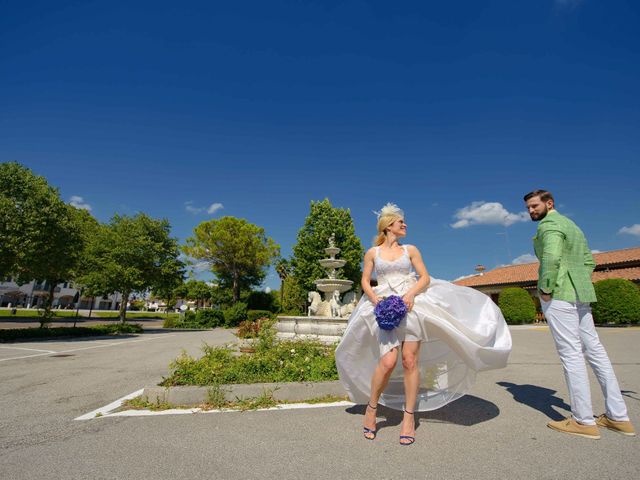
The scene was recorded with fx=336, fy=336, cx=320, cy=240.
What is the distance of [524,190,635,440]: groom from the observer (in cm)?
322

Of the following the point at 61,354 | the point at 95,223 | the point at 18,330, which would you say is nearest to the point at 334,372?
the point at 61,354

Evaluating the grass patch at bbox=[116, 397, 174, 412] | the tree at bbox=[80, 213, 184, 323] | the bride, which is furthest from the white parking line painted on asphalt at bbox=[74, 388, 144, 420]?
the tree at bbox=[80, 213, 184, 323]

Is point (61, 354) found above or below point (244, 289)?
below

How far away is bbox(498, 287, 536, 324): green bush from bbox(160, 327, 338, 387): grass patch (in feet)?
96.8

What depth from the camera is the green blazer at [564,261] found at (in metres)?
3.39

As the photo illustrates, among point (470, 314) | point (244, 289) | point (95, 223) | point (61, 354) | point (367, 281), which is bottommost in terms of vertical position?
point (61, 354)

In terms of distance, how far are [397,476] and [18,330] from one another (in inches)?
738

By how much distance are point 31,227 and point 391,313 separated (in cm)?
1650

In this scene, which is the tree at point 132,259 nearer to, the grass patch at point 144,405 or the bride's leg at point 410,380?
the grass patch at point 144,405

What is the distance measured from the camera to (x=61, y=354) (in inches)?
404

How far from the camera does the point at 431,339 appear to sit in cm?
379

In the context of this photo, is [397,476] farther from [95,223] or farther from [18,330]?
[95,223]

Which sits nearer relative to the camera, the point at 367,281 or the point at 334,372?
the point at 367,281

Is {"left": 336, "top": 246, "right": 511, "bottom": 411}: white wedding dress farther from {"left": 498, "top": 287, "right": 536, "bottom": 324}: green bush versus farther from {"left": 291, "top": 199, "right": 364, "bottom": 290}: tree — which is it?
{"left": 498, "top": 287, "right": 536, "bottom": 324}: green bush
